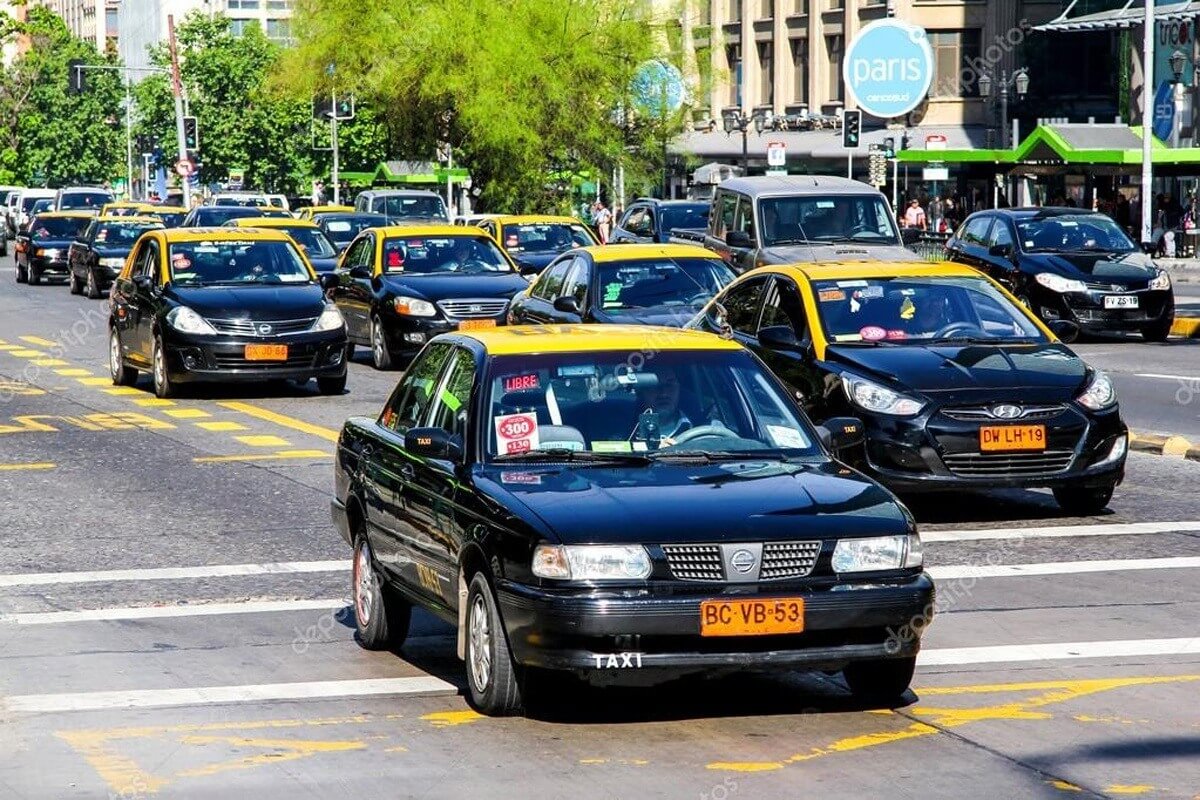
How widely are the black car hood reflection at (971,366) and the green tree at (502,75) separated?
39685mm

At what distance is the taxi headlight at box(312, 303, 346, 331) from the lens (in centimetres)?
2306

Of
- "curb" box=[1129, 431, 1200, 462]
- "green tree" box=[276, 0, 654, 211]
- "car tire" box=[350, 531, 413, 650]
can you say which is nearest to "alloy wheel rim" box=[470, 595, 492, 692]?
"car tire" box=[350, 531, 413, 650]

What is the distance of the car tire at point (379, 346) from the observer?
87.9 ft

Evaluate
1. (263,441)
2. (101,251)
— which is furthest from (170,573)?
(101,251)

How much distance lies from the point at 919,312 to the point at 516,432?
6362 mm

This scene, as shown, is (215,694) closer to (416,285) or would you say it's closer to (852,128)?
(416,285)

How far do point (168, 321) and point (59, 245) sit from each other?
29185 mm

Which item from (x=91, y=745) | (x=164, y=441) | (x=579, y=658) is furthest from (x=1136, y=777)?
(x=164, y=441)

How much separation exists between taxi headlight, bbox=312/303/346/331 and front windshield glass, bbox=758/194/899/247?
243 inches

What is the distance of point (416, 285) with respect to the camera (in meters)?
26.7

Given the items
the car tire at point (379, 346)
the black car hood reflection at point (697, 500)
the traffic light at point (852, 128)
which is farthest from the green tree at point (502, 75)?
the black car hood reflection at point (697, 500)

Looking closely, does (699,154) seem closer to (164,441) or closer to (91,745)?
(164,441)

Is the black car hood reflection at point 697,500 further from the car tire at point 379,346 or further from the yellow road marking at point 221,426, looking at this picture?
the car tire at point 379,346

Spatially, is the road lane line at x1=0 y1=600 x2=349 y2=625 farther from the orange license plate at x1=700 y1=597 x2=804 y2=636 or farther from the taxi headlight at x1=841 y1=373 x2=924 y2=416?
the taxi headlight at x1=841 y1=373 x2=924 y2=416
